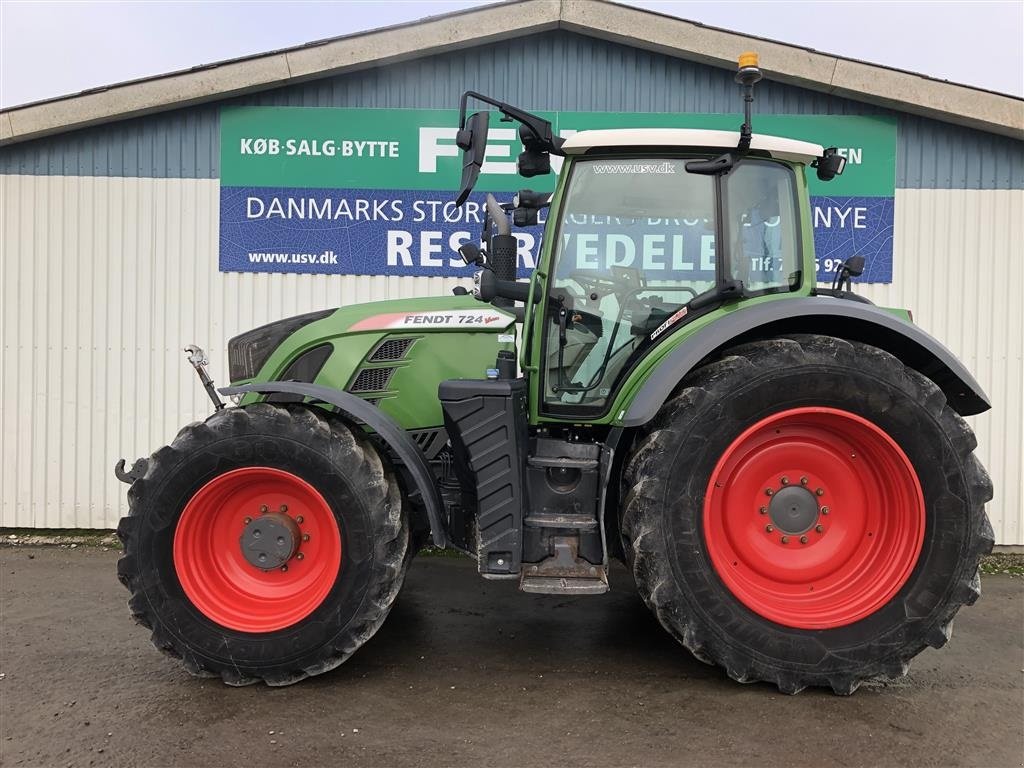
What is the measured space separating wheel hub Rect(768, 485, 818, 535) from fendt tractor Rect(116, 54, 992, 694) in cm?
1

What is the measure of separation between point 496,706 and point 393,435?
3.94 ft

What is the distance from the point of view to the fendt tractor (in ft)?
10.1

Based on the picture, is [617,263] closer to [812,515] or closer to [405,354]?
[405,354]

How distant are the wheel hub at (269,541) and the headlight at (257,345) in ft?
3.43

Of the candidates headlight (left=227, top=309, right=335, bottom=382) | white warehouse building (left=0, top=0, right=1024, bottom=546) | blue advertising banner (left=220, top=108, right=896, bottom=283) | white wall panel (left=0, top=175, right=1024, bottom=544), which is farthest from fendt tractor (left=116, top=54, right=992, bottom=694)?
white wall panel (left=0, top=175, right=1024, bottom=544)

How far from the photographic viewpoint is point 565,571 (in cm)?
326

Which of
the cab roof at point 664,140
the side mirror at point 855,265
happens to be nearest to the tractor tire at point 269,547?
the cab roof at point 664,140

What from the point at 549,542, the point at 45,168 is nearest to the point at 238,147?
the point at 45,168

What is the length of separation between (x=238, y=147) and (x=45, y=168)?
152 centimetres

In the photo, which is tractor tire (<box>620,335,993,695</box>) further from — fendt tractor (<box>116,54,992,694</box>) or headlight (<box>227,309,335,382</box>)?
headlight (<box>227,309,335,382</box>)

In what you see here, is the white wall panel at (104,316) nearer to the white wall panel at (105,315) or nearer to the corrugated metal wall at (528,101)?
the white wall panel at (105,315)

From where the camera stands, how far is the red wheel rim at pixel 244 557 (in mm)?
3215

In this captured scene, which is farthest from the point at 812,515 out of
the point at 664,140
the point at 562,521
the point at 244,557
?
the point at 244,557

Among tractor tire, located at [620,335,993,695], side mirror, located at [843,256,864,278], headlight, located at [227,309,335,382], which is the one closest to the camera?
tractor tire, located at [620,335,993,695]
